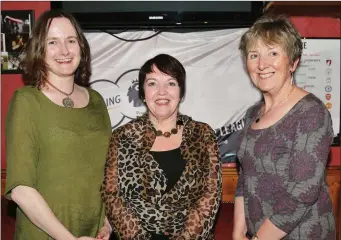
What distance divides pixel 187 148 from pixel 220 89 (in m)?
1.40

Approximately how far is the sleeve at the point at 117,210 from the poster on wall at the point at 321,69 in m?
1.91

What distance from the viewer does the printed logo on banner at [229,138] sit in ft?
11.4

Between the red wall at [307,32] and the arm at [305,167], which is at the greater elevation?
the red wall at [307,32]

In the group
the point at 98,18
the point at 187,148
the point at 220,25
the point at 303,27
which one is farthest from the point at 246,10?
the point at 187,148

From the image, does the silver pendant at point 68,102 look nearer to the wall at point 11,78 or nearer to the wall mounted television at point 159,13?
the wall mounted television at point 159,13

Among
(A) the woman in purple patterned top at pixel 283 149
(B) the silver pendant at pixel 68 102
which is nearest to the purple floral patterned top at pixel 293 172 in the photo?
(A) the woman in purple patterned top at pixel 283 149

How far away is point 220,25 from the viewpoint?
3367 mm

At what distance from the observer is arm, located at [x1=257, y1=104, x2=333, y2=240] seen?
1.79m

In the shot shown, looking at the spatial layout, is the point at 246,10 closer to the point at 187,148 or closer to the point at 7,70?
the point at 187,148

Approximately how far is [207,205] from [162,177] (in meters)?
0.25

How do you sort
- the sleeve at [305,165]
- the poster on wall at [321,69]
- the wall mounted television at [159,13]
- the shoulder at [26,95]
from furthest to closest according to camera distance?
the poster on wall at [321,69] → the wall mounted television at [159,13] → the shoulder at [26,95] → the sleeve at [305,165]

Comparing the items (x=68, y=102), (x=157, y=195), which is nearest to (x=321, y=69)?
(x=157, y=195)

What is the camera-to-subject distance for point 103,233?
7.50 feet

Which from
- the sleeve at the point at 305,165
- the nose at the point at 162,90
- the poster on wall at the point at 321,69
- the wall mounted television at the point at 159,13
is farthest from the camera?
the poster on wall at the point at 321,69
